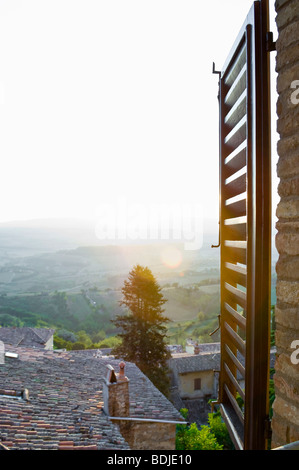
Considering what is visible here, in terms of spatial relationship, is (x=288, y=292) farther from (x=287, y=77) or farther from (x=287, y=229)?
(x=287, y=77)

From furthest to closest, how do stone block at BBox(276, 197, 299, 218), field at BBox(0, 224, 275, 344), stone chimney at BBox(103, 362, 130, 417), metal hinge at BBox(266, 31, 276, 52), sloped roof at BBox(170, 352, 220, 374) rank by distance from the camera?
field at BBox(0, 224, 275, 344)
sloped roof at BBox(170, 352, 220, 374)
stone chimney at BBox(103, 362, 130, 417)
metal hinge at BBox(266, 31, 276, 52)
stone block at BBox(276, 197, 299, 218)

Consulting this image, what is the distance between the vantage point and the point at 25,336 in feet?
58.3

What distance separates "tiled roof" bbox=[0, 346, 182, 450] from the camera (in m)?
3.86

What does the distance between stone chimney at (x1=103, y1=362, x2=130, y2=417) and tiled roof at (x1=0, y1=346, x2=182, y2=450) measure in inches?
6.0

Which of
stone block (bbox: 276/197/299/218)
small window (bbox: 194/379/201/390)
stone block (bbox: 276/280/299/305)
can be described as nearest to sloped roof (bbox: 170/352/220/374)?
small window (bbox: 194/379/201/390)

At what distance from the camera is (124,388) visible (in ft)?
17.3

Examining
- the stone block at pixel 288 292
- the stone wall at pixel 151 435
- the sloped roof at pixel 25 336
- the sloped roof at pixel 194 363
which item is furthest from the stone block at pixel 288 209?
the sloped roof at pixel 194 363

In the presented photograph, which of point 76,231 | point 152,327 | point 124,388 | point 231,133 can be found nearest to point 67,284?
point 76,231

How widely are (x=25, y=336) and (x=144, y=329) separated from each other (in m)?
6.83

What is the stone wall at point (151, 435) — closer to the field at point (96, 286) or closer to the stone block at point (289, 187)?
the stone block at point (289, 187)

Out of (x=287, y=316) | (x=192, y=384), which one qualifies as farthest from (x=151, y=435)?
(x=192, y=384)

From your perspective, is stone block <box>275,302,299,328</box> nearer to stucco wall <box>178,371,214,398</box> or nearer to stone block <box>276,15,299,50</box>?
stone block <box>276,15,299,50</box>
